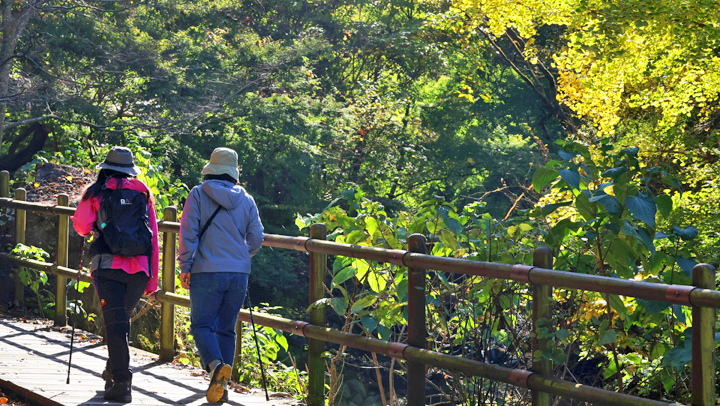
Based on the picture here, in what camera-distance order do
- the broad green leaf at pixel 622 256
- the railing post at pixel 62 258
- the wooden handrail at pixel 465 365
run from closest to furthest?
the wooden handrail at pixel 465 365
the broad green leaf at pixel 622 256
the railing post at pixel 62 258

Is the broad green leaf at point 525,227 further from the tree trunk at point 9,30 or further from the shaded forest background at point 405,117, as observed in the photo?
the tree trunk at point 9,30

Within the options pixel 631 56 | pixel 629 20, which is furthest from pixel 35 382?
pixel 631 56

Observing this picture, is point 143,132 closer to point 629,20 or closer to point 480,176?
point 629,20

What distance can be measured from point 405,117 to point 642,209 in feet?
59.2

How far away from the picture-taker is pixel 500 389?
3949 mm

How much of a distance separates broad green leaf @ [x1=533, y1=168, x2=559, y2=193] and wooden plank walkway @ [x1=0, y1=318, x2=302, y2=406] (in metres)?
2.23

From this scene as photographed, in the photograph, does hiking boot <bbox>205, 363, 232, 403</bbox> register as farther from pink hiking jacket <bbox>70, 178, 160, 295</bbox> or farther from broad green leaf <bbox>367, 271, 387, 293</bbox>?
broad green leaf <bbox>367, 271, 387, 293</bbox>

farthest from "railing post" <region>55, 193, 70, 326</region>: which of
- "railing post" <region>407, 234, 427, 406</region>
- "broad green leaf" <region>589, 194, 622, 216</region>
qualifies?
"broad green leaf" <region>589, 194, 622, 216</region>

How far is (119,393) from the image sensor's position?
4.17m

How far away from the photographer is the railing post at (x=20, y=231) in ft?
23.8

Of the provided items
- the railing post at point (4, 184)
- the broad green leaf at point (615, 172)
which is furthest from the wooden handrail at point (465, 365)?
the railing post at point (4, 184)

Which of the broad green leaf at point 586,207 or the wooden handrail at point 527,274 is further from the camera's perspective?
the broad green leaf at point 586,207

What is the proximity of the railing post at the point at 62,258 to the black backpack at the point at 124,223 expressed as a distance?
2.76m

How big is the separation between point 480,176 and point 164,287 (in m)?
20.4
